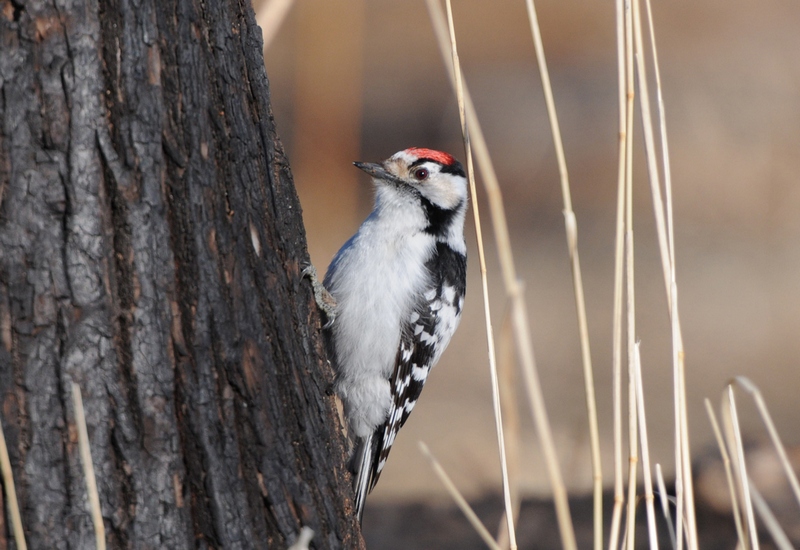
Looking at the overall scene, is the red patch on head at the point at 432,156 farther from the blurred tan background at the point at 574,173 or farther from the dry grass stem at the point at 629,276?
the blurred tan background at the point at 574,173

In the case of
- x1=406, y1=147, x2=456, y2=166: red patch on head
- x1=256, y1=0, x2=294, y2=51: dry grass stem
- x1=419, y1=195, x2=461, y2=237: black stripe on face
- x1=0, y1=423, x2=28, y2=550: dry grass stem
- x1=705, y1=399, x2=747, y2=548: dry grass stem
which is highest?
x1=256, y1=0, x2=294, y2=51: dry grass stem

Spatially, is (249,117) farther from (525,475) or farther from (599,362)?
(599,362)

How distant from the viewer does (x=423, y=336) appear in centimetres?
300

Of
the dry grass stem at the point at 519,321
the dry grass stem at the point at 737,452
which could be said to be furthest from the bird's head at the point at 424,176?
the dry grass stem at the point at 519,321

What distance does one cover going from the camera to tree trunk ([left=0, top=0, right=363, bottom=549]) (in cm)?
146

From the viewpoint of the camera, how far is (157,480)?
155 cm

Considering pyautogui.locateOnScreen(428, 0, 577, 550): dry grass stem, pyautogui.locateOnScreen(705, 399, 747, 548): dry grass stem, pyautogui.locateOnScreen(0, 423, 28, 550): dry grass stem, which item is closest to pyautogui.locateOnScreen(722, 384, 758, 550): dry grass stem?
pyautogui.locateOnScreen(705, 399, 747, 548): dry grass stem

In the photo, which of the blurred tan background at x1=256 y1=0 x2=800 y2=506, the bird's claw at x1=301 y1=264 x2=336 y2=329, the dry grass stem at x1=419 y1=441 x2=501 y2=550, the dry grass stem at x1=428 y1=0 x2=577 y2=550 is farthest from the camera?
the blurred tan background at x1=256 y1=0 x2=800 y2=506

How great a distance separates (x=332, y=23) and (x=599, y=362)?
12.6ft

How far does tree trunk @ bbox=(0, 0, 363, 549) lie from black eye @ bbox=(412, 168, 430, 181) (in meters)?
1.43

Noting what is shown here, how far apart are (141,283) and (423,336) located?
5.18ft

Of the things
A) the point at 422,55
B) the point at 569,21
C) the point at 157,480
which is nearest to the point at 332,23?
the point at 422,55

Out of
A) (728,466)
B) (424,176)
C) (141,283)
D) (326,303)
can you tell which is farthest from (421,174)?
(141,283)

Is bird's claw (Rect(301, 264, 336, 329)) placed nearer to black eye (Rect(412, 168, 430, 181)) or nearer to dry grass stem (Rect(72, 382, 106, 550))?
black eye (Rect(412, 168, 430, 181))
